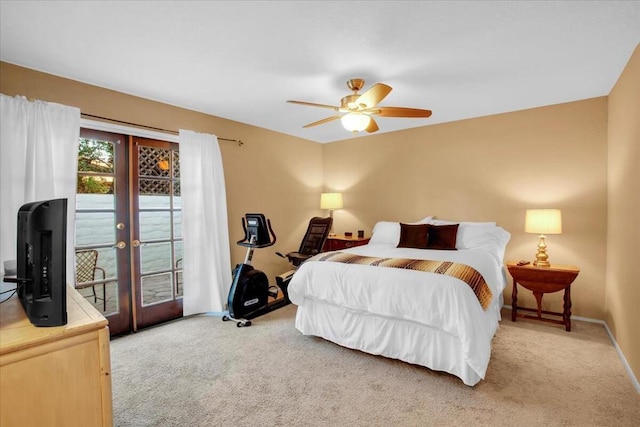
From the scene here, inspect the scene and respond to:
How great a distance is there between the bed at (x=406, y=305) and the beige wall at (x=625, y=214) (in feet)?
3.00

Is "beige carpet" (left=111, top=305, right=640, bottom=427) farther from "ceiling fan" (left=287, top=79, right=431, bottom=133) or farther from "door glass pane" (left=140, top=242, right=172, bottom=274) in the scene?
"ceiling fan" (left=287, top=79, right=431, bottom=133)

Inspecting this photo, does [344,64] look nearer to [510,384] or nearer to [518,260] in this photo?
[510,384]

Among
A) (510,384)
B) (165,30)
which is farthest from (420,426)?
(165,30)

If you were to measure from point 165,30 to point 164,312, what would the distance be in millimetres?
2822

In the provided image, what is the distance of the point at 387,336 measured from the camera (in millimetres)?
2518

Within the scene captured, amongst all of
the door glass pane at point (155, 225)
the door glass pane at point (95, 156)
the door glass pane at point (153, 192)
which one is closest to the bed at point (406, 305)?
the door glass pane at point (155, 225)

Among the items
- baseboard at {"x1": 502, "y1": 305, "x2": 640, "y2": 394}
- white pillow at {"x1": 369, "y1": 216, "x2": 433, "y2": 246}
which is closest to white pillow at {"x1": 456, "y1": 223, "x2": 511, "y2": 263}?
white pillow at {"x1": 369, "y1": 216, "x2": 433, "y2": 246}

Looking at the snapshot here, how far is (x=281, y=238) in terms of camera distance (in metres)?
4.77

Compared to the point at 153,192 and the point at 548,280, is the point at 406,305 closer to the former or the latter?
the point at 548,280

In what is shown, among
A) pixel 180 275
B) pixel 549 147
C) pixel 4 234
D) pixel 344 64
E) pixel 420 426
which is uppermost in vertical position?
pixel 344 64

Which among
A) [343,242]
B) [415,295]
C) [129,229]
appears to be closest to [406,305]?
[415,295]

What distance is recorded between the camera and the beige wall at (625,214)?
7.41 ft

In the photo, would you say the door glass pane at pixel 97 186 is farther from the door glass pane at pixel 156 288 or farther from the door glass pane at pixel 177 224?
the door glass pane at pixel 156 288

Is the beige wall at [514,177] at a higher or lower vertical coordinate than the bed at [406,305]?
higher
